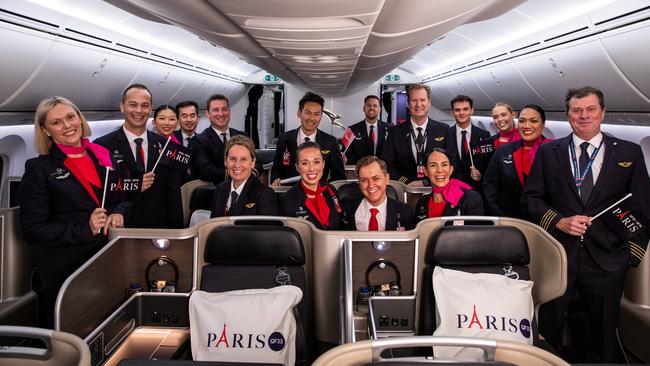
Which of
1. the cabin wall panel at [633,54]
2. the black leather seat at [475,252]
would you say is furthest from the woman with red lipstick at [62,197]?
the cabin wall panel at [633,54]

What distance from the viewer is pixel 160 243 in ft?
8.52

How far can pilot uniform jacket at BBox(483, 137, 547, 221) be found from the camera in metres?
3.89

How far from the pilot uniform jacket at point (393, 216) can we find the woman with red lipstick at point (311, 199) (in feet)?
0.30

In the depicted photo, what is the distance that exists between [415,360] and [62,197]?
231 centimetres

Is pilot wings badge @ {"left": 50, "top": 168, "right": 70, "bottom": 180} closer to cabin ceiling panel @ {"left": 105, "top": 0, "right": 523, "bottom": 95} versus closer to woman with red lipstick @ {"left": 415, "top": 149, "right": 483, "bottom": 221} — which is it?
cabin ceiling panel @ {"left": 105, "top": 0, "right": 523, "bottom": 95}

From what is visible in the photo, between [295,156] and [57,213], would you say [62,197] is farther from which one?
[295,156]

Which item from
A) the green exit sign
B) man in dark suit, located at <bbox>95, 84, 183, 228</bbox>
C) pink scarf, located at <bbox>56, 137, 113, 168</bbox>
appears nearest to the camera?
pink scarf, located at <bbox>56, 137, 113, 168</bbox>

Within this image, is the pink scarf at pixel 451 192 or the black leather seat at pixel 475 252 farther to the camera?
the pink scarf at pixel 451 192

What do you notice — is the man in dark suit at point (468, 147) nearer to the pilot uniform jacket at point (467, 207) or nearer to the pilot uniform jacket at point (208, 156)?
the pilot uniform jacket at point (467, 207)

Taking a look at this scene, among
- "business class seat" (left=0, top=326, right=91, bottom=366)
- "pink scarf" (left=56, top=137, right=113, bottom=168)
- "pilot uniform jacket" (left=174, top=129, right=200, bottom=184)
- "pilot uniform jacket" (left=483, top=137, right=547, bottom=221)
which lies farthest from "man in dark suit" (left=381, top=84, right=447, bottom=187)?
"business class seat" (left=0, top=326, right=91, bottom=366)

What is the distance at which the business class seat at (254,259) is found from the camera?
2494mm

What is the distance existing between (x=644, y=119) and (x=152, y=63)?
5.49 meters

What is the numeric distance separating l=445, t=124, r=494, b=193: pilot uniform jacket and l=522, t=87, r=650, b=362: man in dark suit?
1999mm

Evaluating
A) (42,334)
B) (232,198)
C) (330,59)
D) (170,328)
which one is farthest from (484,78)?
(42,334)
